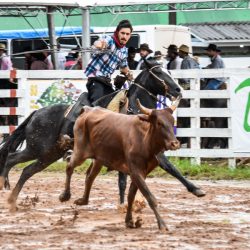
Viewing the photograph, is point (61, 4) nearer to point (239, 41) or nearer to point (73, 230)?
point (73, 230)

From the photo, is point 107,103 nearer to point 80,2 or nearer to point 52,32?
point 80,2

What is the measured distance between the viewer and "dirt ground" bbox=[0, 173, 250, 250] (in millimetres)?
9742

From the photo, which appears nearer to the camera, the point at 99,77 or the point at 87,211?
the point at 87,211

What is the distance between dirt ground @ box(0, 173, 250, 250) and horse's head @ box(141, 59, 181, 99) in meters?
1.43

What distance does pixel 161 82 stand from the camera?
13242 mm

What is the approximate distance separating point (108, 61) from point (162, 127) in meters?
3.01

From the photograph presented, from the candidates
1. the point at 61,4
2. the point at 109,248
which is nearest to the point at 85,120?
the point at 109,248

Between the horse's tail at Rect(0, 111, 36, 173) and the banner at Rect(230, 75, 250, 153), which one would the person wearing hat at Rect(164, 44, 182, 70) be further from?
the horse's tail at Rect(0, 111, 36, 173)

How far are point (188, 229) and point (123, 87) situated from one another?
3589mm

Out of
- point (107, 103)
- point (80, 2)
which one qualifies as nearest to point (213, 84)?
point (80, 2)

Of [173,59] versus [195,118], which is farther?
[173,59]

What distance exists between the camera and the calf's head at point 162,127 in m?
10.5

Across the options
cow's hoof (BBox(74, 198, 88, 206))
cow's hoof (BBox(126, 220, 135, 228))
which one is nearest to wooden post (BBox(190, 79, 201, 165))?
cow's hoof (BBox(74, 198, 88, 206))

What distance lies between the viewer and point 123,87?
13.9 meters
